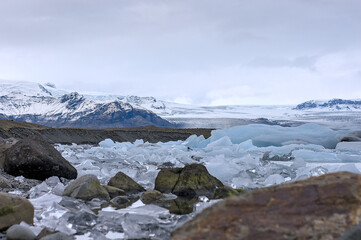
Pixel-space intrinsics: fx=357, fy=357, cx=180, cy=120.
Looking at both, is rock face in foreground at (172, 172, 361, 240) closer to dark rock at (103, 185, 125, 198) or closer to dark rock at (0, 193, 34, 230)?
dark rock at (0, 193, 34, 230)

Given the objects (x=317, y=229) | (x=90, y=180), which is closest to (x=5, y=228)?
(x=90, y=180)

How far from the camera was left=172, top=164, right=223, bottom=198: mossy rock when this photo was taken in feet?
20.2

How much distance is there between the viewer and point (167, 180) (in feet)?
21.4

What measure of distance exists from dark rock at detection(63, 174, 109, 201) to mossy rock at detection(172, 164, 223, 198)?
4.17 ft

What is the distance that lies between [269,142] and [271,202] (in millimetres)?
18458

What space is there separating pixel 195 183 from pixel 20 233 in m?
3.45

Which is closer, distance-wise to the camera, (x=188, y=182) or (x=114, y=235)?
(x=114, y=235)

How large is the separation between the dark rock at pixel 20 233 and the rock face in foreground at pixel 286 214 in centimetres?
178

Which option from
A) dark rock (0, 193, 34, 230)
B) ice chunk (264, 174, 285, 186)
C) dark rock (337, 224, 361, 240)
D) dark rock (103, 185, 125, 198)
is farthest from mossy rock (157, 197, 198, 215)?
dark rock (337, 224, 361, 240)

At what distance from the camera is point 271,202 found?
8.02 ft

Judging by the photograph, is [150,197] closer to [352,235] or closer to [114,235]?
[114,235]

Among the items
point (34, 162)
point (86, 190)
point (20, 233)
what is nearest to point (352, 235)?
point (20, 233)

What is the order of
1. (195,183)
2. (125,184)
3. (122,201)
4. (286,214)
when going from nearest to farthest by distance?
(286,214) < (122,201) < (195,183) < (125,184)

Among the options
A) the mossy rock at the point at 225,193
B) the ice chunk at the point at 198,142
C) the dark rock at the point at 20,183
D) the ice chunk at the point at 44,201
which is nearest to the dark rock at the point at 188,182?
the mossy rock at the point at 225,193
